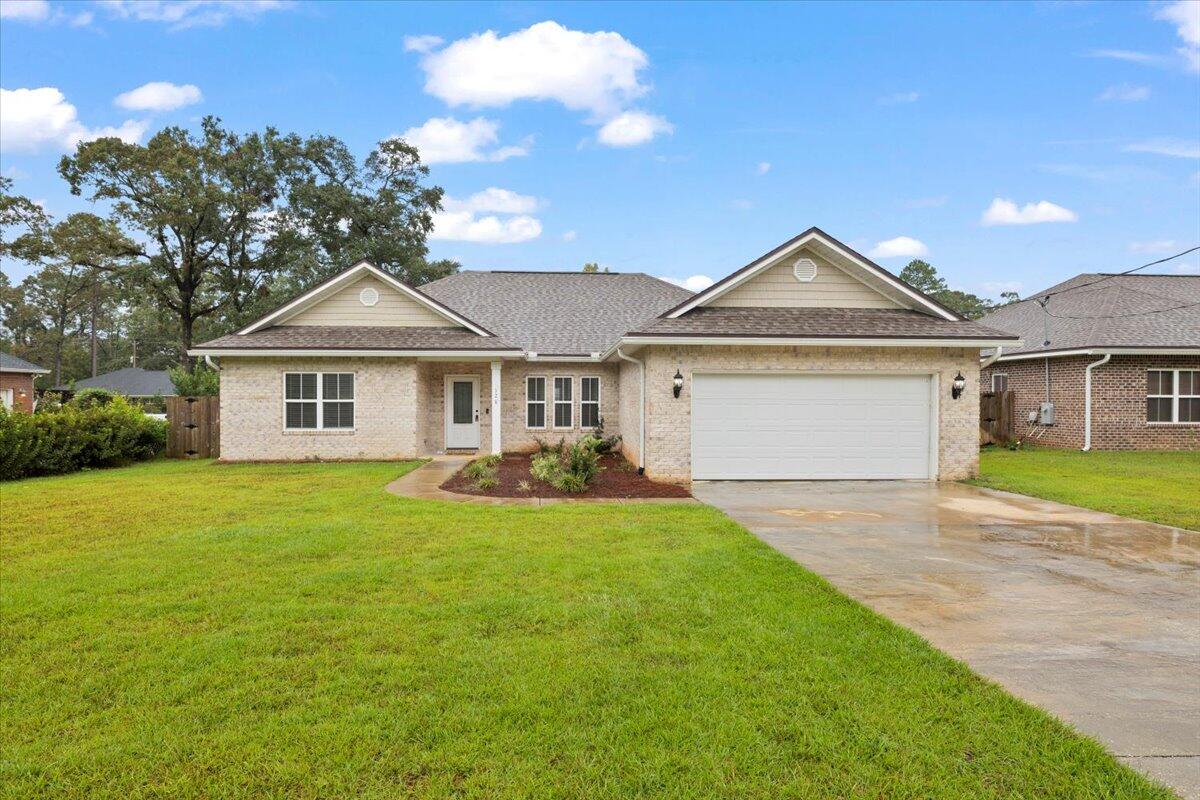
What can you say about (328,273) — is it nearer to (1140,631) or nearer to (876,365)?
(876,365)

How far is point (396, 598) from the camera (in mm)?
5090

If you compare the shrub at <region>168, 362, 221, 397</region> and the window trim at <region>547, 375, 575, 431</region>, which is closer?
the window trim at <region>547, 375, 575, 431</region>

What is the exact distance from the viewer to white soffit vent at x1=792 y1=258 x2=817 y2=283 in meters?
13.5

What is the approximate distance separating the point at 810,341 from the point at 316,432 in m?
11.6

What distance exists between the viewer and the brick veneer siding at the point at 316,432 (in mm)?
15648

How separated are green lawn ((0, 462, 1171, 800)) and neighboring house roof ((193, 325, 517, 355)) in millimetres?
9258

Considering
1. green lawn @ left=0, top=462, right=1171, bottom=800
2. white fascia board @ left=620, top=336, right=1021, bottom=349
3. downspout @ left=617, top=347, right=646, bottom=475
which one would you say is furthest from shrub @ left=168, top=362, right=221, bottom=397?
green lawn @ left=0, top=462, right=1171, bottom=800

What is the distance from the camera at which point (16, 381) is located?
32688 millimetres

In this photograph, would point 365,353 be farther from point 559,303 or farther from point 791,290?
point 791,290

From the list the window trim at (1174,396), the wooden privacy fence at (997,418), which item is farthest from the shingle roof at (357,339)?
the window trim at (1174,396)

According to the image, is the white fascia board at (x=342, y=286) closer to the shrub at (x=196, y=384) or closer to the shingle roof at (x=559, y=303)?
the shingle roof at (x=559, y=303)

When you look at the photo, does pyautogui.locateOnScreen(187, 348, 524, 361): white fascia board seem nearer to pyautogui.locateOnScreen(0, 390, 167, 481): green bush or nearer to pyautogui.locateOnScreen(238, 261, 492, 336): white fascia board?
pyautogui.locateOnScreen(238, 261, 492, 336): white fascia board

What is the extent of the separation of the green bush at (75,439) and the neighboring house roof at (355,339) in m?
2.80

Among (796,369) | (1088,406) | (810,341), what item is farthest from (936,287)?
(810,341)
